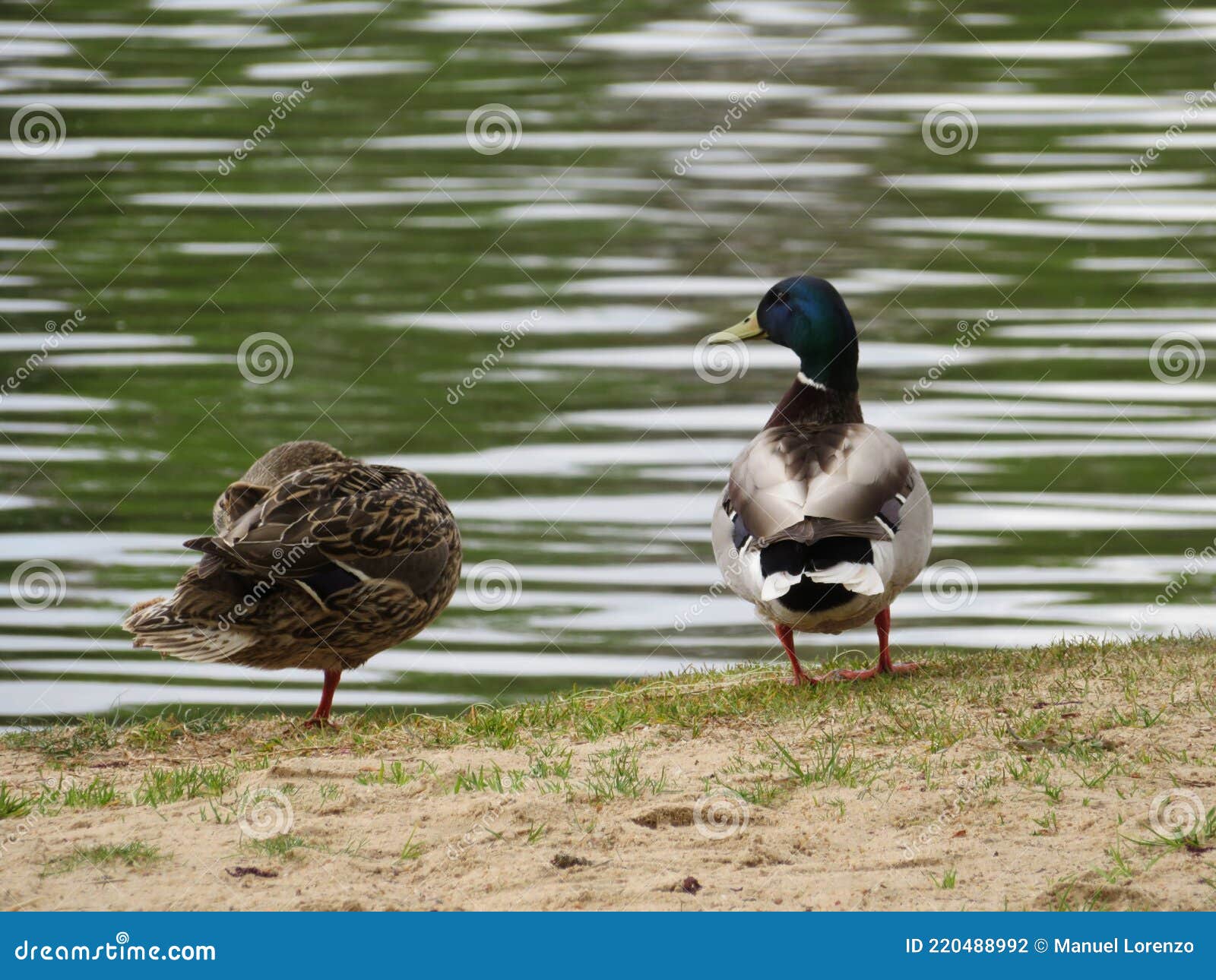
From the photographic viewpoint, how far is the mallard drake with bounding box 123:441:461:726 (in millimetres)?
7250

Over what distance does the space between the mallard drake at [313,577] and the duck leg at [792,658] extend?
1559 mm

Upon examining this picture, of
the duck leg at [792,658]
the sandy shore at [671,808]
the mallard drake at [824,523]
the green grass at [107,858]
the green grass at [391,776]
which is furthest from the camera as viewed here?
the duck leg at [792,658]

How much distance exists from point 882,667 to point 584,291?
424 inches

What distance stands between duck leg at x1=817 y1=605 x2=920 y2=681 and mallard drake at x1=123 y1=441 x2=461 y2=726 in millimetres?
1877

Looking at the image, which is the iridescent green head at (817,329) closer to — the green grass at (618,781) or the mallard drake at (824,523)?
the mallard drake at (824,523)

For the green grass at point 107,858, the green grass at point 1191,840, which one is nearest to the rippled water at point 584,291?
the green grass at point 107,858

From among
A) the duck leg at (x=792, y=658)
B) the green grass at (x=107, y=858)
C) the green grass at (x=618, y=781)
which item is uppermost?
the duck leg at (x=792, y=658)

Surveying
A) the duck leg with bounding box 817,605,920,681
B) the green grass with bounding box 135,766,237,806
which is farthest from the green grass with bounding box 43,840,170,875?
the duck leg with bounding box 817,605,920,681

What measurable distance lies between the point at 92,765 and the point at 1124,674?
13.8 feet

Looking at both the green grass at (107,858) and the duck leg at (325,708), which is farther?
the duck leg at (325,708)

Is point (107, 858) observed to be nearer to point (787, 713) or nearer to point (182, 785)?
point (182, 785)

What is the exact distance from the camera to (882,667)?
26.8ft

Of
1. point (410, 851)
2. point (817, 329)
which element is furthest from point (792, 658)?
point (410, 851)

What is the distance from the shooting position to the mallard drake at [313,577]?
7.25 metres
